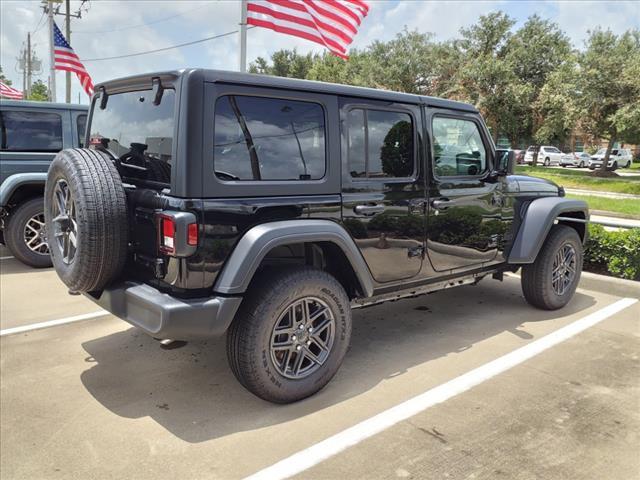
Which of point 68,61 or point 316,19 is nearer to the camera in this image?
point 316,19

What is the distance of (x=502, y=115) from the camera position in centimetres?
2870

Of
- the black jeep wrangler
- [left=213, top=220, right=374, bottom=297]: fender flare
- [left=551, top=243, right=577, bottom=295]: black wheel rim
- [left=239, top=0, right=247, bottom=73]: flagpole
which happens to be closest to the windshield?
the black jeep wrangler

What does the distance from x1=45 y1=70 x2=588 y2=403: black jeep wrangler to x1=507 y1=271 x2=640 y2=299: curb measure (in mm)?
2691

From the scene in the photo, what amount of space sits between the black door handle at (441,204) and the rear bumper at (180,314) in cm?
179

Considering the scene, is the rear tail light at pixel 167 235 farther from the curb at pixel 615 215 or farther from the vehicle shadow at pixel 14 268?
the curb at pixel 615 215

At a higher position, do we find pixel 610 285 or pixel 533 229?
pixel 533 229

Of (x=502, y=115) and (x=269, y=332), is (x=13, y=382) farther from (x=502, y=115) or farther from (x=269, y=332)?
(x=502, y=115)

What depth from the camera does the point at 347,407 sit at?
10.4ft

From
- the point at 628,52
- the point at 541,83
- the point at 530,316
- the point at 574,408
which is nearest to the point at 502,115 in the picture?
the point at 541,83

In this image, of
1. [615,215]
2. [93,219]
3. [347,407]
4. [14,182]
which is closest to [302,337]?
[347,407]

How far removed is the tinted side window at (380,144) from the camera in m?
3.49

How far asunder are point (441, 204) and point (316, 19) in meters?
5.45

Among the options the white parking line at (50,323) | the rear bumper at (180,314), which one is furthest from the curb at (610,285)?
the white parking line at (50,323)

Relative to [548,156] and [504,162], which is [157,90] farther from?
[548,156]
